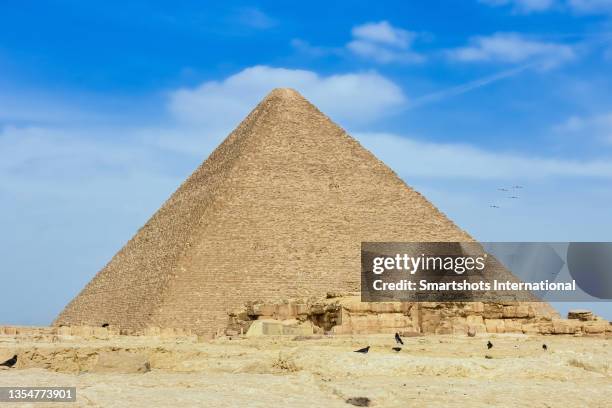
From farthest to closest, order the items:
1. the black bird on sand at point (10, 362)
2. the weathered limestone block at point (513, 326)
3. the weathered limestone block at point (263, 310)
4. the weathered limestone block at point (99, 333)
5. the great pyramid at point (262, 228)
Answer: the great pyramid at point (262, 228) → the weathered limestone block at point (99, 333) → the weathered limestone block at point (263, 310) → the weathered limestone block at point (513, 326) → the black bird on sand at point (10, 362)

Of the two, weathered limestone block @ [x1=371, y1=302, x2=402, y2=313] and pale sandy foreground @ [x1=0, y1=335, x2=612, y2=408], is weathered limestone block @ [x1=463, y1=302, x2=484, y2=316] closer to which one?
weathered limestone block @ [x1=371, y1=302, x2=402, y2=313]

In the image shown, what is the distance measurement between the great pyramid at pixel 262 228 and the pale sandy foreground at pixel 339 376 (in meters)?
27.3

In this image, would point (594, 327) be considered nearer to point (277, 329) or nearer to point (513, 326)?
point (513, 326)

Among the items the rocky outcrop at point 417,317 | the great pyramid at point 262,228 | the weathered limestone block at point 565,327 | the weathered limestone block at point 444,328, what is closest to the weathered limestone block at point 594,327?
the rocky outcrop at point 417,317

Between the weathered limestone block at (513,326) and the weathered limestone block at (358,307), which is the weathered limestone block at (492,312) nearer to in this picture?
the weathered limestone block at (513,326)

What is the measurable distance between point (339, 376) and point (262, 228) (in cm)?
3698

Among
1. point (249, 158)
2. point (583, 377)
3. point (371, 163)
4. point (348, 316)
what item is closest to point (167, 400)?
point (583, 377)

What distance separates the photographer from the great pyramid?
42812mm

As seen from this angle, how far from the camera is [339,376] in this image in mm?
10164

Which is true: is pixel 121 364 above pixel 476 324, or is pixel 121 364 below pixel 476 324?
below

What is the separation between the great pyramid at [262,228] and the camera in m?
42.8

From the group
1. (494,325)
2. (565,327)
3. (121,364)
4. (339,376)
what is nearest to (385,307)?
(494,325)

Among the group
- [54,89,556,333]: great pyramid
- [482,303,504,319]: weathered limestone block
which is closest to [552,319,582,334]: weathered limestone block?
[482,303,504,319]: weathered limestone block

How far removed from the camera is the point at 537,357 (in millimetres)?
11656
